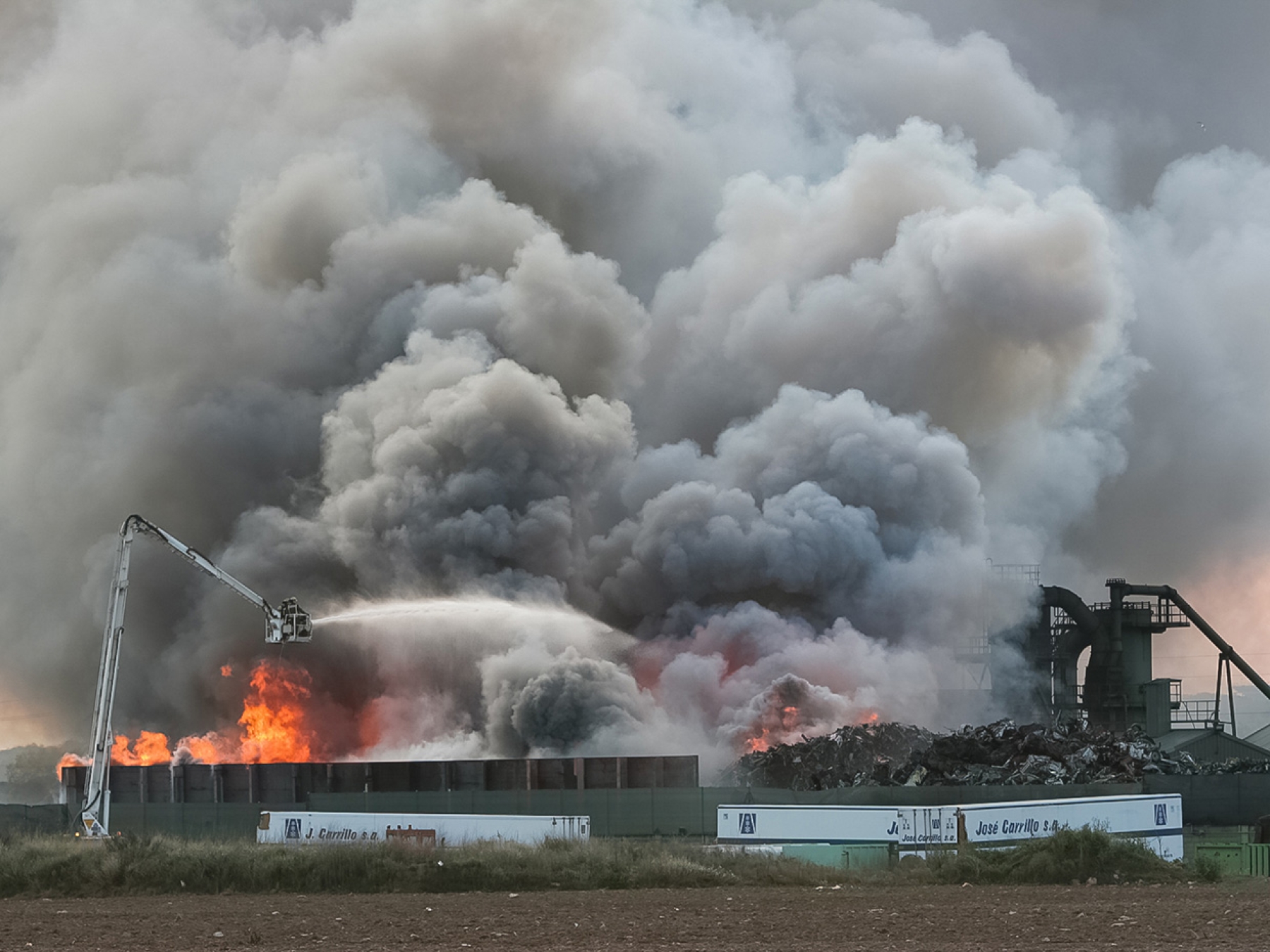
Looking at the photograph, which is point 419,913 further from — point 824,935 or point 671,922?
point 824,935

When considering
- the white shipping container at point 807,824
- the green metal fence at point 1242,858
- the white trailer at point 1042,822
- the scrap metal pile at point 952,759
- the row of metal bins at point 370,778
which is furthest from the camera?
the scrap metal pile at point 952,759

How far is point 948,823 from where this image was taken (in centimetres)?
4656

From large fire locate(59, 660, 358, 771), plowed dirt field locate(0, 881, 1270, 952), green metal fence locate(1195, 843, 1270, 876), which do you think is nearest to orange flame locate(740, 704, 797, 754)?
large fire locate(59, 660, 358, 771)

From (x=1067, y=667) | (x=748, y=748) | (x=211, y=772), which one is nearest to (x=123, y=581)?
(x=211, y=772)

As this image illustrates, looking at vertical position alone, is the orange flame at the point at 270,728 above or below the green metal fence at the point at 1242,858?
above

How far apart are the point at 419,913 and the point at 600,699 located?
4722 centimetres

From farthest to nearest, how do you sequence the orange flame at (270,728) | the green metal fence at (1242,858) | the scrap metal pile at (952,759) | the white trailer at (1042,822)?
the orange flame at (270,728) < the scrap metal pile at (952,759) < the green metal fence at (1242,858) < the white trailer at (1042,822)

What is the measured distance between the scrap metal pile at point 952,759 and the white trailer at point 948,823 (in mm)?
18733

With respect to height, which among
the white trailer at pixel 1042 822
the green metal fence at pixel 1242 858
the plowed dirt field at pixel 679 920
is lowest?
the green metal fence at pixel 1242 858

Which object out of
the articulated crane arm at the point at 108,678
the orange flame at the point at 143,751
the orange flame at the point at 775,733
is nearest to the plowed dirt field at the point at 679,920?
the articulated crane arm at the point at 108,678

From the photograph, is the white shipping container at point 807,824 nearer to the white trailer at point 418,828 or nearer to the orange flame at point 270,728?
the white trailer at point 418,828

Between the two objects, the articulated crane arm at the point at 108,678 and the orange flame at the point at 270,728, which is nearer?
the articulated crane arm at the point at 108,678

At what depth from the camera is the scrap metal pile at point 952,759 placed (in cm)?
7075

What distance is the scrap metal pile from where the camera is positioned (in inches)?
2785
